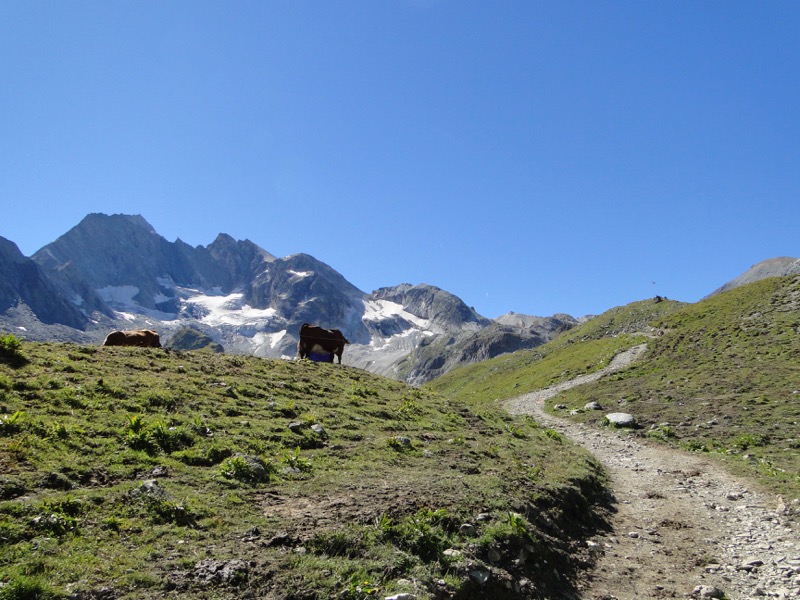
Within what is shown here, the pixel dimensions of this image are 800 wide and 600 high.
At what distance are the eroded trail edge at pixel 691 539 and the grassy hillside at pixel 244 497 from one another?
3.59 ft

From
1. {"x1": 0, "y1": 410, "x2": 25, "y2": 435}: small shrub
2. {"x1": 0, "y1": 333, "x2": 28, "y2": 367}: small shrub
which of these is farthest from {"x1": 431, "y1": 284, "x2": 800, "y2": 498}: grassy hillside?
{"x1": 0, "y1": 333, "x2": 28, "y2": 367}: small shrub

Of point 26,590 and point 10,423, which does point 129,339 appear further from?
point 26,590

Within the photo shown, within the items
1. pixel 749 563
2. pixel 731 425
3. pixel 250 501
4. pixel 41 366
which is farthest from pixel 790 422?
pixel 41 366

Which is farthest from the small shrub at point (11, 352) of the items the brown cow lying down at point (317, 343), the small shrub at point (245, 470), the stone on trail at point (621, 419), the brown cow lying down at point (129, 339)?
the stone on trail at point (621, 419)

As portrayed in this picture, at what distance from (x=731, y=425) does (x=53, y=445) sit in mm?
31396

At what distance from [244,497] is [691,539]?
1231 cm

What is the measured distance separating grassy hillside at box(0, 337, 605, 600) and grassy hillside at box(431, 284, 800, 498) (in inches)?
423

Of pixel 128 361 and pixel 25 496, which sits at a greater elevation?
pixel 128 361

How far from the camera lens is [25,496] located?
30.2ft

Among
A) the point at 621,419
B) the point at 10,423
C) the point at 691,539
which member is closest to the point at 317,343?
the point at 621,419

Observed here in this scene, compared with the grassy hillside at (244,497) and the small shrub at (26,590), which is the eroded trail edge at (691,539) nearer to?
the grassy hillside at (244,497)

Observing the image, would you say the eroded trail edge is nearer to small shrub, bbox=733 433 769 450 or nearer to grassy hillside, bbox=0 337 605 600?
grassy hillside, bbox=0 337 605 600

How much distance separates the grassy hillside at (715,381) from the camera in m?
24.5

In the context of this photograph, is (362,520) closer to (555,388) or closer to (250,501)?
(250,501)
